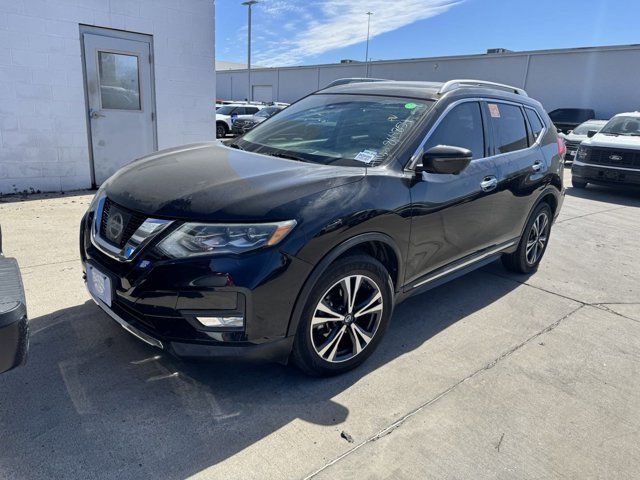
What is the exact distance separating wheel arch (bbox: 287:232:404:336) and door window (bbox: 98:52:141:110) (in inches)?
244

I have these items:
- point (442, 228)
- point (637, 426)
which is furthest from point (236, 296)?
point (637, 426)

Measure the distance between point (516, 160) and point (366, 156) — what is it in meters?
1.80

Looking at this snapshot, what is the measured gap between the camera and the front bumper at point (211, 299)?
2.33m

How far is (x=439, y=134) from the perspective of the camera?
337 cm

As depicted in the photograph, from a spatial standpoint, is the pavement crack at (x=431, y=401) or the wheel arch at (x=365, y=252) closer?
the pavement crack at (x=431, y=401)

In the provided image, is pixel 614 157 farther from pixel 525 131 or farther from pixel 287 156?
pixel 287 156

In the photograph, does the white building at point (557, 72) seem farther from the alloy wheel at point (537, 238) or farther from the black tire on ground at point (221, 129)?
the alloy wheel at point (537, 238)

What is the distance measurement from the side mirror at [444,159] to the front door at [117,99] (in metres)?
6.10

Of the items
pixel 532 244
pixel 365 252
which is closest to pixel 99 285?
pixel 365 252

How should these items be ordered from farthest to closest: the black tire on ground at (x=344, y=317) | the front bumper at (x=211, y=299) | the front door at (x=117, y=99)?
the front door at (x=117, y=99), the black tire on ground at (x=344, y=317), the front bumper at (x=211, y=299)

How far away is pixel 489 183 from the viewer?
150 inches

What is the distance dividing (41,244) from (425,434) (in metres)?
4.33

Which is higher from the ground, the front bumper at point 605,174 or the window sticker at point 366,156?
the window sticker at point 366,156

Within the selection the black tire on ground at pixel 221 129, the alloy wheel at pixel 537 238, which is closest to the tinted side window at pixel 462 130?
the alloy wheel at pixel 537 238
